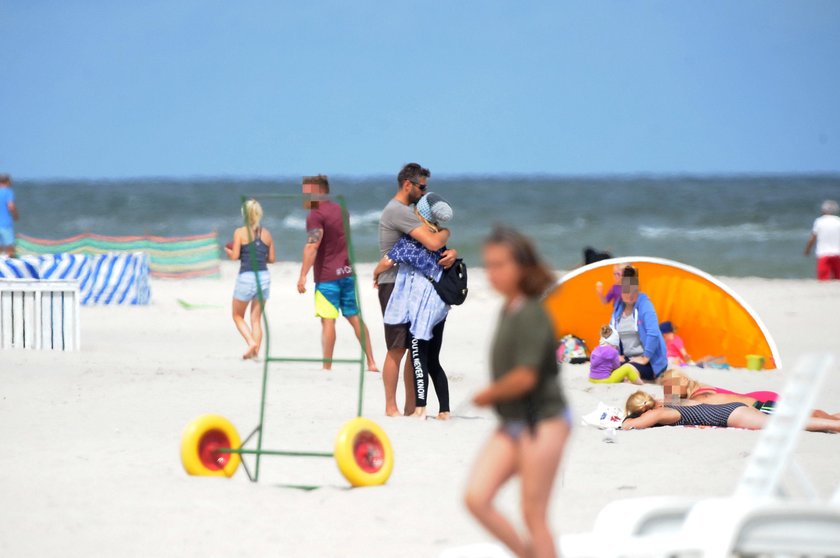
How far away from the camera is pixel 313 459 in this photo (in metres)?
6.79

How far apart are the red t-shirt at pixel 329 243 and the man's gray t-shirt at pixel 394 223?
1.35 m

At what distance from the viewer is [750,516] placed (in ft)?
11.9

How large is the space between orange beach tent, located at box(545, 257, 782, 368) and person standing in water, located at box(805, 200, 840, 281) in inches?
281

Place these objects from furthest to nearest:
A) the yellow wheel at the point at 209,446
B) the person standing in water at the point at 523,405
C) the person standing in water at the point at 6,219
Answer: the person standing in water at the point at 6,219
the yellow wheel at the point at 209,446
the person standing in water at the point at 523,405

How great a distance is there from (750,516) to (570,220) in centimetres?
4520

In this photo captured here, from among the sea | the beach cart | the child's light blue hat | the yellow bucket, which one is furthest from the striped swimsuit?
the sea

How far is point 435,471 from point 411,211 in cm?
186

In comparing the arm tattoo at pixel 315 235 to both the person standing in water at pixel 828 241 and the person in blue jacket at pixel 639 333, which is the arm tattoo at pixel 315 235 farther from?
the person standing in water at pixel 828 241

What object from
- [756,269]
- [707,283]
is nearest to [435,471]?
[707,283]

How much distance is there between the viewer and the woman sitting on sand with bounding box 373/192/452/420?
7.44 meters

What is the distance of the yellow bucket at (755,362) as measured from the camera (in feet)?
34.3

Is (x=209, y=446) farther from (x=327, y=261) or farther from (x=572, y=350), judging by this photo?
(x=572, y=350)

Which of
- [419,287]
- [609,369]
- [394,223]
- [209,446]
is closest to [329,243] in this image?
[394,223]

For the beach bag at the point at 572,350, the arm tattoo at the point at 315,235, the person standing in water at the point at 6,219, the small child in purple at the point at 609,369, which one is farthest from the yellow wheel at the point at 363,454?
the person standing in water at the point at 6,219
